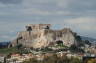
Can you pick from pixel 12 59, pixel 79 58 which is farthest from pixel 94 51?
pixel 79 58

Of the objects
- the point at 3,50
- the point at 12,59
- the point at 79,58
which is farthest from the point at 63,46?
the point at 79,58

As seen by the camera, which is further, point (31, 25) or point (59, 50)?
point (31, 25)

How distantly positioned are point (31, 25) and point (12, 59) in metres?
40.6

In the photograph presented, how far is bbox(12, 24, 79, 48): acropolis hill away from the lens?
157 m

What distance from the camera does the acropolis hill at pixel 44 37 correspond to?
157 m

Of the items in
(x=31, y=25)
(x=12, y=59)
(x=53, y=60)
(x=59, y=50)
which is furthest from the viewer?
(x=31, y=25)

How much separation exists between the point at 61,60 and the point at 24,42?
51368 mm

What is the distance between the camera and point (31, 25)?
563ft

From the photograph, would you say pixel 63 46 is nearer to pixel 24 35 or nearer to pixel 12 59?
pixel 24 35

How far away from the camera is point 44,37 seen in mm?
160625

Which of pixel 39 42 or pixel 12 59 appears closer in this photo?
pixel 12 59

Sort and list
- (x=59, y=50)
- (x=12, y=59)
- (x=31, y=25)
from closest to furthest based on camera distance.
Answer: (x=12, y=59)
(x=59, y=50)
(x=31, y=25)

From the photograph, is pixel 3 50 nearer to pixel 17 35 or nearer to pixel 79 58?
pixel 17 35

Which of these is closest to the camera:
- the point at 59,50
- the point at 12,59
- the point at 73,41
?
the point at 12,59
